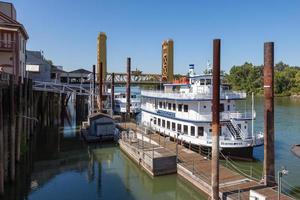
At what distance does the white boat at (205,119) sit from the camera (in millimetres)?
25953

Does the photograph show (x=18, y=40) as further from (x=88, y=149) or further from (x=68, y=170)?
(x=68, y=170)

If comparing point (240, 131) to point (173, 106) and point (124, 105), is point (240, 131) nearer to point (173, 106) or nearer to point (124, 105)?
point (173, 106)

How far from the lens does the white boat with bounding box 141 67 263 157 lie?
2595cm

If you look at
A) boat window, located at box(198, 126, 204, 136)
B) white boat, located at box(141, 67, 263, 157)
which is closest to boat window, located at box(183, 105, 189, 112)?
white boat, located at box(141, 67, 263, 157)

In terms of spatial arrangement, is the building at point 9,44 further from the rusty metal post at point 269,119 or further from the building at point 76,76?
the building at point 76,76

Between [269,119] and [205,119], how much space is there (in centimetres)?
895

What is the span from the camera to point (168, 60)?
9956 centimetres

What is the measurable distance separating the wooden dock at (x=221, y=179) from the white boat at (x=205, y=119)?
9.01ft

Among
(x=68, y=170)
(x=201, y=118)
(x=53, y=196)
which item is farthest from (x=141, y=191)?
(x=201, y=118)

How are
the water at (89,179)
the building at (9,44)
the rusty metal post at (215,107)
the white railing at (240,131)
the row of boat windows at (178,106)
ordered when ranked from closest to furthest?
the rusty metal post at (215,107), the water at (89,179), the white railing at (240,131), the row of boat windows at (178,106), the building at (9,44)

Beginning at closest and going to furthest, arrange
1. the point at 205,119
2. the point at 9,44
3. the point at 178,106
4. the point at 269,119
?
the point at 269,119 → the point at 205,119 → the point at 178,106 → the point at 9,44

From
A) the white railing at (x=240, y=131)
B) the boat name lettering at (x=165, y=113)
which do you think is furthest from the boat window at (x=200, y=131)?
the boat name lettering at (x=165, y=113)

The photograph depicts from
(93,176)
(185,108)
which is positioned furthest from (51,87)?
(93,176)

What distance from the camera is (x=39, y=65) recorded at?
57.7 meters
